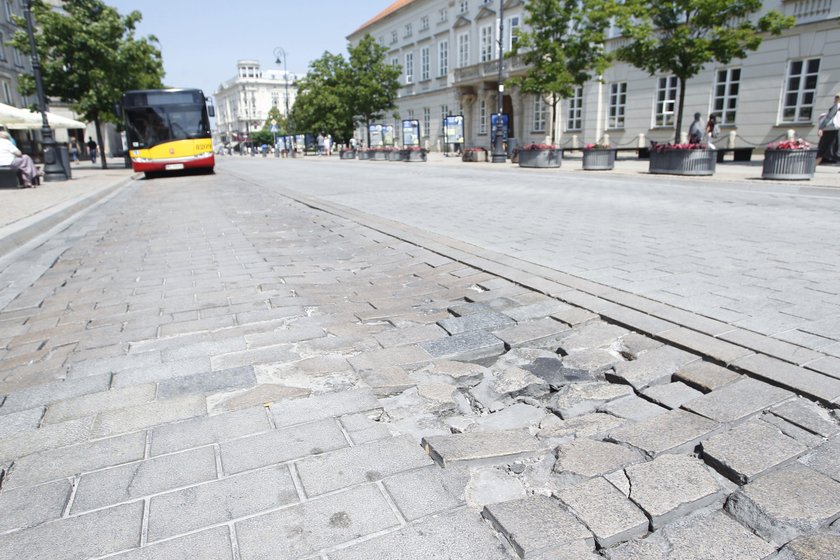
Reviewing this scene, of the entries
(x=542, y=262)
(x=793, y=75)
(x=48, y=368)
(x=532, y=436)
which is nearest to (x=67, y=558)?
(x=532, y=436)

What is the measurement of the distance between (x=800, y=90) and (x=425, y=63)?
3363 cm

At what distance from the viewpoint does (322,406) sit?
8.59 feet

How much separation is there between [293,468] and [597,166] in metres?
18.8

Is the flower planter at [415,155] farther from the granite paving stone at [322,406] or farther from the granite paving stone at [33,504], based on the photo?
the granite paving stone at [33,504]

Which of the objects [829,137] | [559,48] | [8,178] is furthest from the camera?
[559,48]

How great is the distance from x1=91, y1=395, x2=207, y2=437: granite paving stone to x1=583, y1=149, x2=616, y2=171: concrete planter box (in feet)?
59.8

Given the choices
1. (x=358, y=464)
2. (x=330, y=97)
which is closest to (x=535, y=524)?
(x=358, y=464)

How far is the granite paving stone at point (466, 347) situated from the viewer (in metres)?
3.20

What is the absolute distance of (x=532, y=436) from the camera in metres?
2.36

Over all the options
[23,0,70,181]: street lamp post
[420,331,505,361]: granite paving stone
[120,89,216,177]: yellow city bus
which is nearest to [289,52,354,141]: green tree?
[120,89,216,177]: yellow city bus

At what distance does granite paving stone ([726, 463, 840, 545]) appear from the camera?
1.77 metres

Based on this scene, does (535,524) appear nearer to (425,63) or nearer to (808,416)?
(808,416)

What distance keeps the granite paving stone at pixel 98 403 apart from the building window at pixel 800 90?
25577 millimetres

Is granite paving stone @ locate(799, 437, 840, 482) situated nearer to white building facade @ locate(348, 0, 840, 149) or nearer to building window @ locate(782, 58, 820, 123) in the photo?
white building facade @ locate(348, 0, 840, 149)
